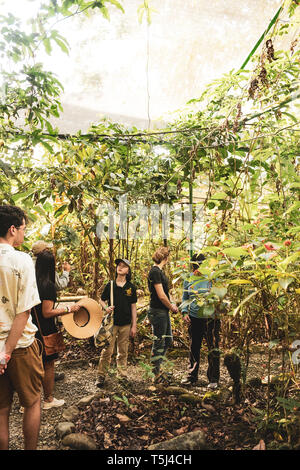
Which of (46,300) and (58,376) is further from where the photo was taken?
(58,376)

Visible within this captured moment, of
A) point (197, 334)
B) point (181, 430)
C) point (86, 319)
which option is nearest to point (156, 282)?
point (197, 334)

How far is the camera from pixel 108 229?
3.37 metres

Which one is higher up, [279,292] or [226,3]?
[226,3]

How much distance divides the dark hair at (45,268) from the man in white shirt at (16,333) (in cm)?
71

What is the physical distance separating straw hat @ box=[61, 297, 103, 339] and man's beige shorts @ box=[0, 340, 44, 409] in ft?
4.20

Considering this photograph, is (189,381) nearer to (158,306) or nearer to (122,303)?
(158,306)

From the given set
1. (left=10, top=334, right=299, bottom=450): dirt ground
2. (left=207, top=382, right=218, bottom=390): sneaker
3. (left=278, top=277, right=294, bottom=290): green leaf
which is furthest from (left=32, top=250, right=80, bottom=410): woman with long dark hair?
(left=278, top=277, right=294, bottom=290): green leaf

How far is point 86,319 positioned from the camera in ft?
10.0

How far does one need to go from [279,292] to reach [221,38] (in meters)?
1.96

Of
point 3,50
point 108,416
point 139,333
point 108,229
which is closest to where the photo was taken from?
point 3,50

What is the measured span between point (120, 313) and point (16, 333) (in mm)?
1457
